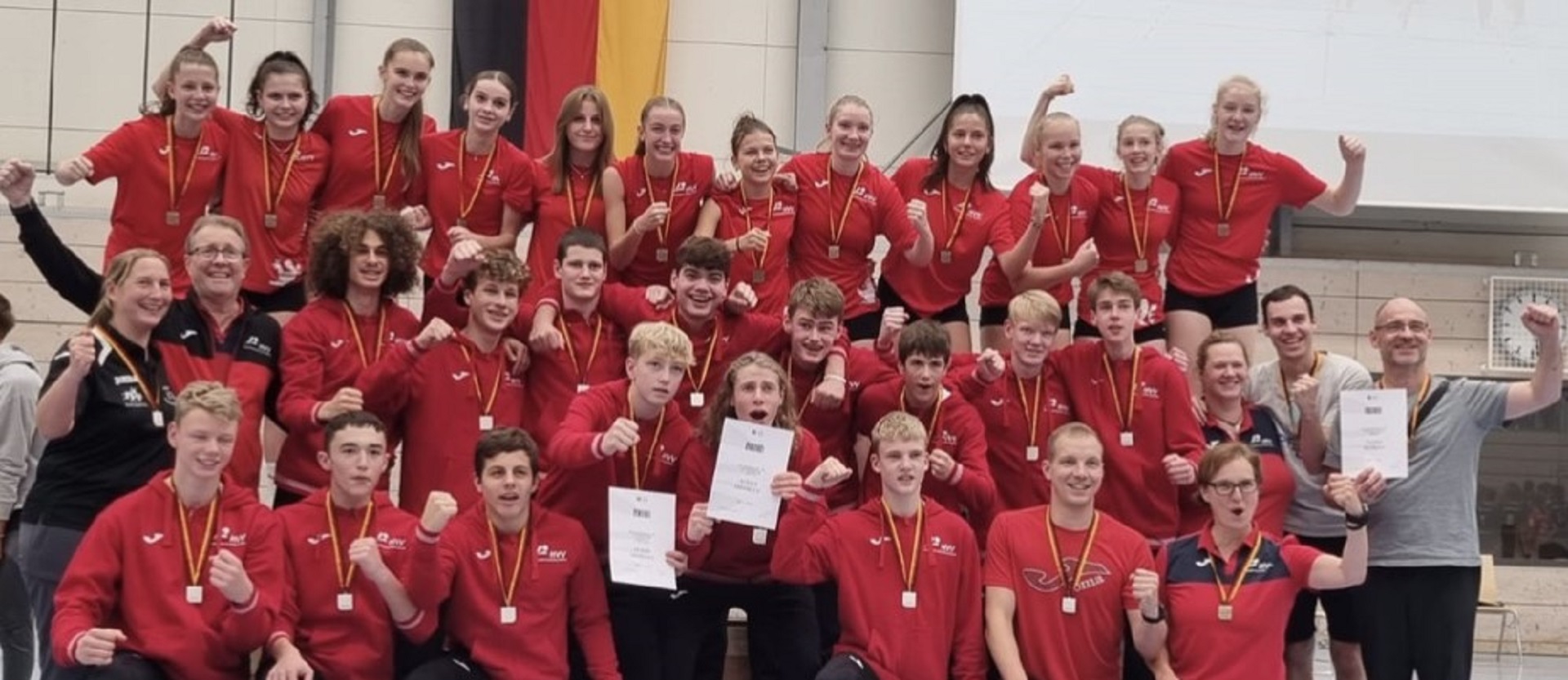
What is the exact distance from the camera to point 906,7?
14250 millimetres

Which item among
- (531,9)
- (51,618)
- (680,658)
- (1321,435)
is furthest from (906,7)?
(51,618)

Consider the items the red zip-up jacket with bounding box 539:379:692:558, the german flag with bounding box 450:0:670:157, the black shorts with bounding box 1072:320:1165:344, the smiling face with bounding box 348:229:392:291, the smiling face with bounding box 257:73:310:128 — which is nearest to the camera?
the red zip-up jacket with bounding box 539:379:692:558

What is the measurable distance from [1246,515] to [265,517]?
3548mm

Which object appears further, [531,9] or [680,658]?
[531,9]

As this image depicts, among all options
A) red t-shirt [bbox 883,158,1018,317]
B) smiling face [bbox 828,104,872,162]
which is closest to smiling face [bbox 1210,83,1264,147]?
red t-shirt [bbox 883,158,1018,317]

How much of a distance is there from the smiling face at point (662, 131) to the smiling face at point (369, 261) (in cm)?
140

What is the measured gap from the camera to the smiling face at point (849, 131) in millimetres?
8094

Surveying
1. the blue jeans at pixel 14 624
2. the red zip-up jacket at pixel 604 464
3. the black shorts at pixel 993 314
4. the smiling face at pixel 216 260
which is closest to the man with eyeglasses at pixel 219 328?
the smiling face at pixel 216 260

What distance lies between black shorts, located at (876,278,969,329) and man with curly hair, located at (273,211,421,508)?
232 cm

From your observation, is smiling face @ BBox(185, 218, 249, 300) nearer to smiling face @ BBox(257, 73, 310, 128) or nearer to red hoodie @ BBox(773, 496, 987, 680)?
smiling face @ BBox(257, 73, 310, 128)

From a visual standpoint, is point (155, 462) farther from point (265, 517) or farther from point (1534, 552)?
point (1534, 552)

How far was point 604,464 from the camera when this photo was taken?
706 centimetres

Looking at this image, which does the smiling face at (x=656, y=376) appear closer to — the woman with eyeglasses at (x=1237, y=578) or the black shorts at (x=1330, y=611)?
the woman with eyeglasses at (x=1237, y=578)

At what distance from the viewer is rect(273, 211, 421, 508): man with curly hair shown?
6.97 m
